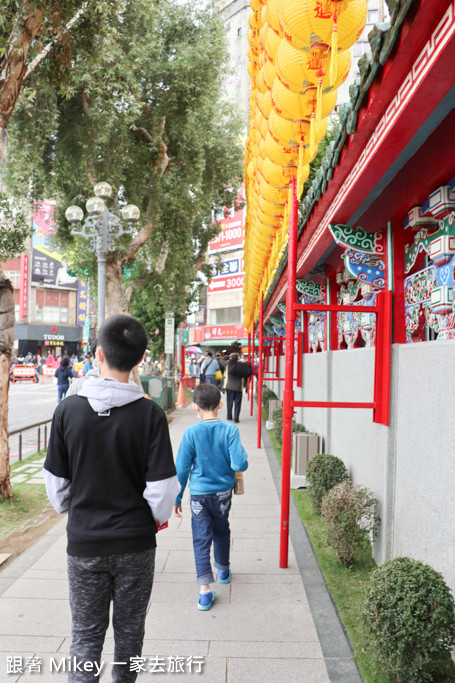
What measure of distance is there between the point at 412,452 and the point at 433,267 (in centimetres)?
129

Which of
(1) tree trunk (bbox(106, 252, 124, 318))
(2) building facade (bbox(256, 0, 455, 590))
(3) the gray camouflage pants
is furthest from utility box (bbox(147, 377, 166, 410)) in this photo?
(3) the gray camouflage pants

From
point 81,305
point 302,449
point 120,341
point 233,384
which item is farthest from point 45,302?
point 120,341

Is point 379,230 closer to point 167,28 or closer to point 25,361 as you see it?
point 167,28

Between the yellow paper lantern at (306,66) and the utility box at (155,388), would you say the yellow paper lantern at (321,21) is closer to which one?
the yellow paper lantern at (306,66)

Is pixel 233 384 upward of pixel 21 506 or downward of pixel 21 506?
upward

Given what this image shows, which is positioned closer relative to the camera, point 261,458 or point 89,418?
point 89,418

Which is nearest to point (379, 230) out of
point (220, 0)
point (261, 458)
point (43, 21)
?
point (43, 21)

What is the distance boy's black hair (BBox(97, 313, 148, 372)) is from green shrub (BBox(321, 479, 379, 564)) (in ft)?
8.77

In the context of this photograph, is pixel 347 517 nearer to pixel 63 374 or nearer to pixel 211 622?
pixel 211 622

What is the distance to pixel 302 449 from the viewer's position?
729cm

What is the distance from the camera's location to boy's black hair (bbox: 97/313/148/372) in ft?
7.45

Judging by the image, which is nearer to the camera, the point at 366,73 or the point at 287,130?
the point at 366,73

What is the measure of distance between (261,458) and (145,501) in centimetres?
737

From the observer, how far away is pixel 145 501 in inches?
90.4
